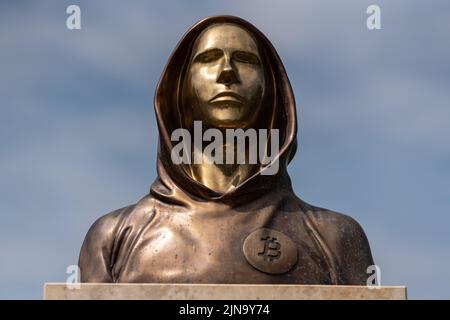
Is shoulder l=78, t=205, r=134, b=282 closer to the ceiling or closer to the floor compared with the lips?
closer to the floor

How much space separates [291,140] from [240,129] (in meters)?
0.40

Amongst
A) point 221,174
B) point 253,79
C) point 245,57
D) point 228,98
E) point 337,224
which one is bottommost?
point 337,224

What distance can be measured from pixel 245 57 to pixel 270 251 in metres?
1.65

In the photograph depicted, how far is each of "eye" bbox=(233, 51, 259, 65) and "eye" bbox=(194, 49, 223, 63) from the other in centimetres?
12

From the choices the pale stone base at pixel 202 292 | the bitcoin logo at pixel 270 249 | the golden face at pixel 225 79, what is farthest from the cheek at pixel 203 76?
the pale stone base at pixel 202 292

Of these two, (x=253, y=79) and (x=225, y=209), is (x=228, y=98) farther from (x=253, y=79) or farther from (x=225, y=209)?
(x=225, y=209)

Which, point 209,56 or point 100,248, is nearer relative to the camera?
point 100,248

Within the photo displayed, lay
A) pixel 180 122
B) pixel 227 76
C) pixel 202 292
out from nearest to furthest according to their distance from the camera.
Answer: pixel 202 292
pixel 227 76
pixel 180 122

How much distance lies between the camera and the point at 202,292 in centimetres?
725

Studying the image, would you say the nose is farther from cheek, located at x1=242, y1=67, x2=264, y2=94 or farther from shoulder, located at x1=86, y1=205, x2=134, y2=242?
shoulder, located at x1=86, y1=205, x2=134, y2=242

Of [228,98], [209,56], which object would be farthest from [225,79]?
[209,56]

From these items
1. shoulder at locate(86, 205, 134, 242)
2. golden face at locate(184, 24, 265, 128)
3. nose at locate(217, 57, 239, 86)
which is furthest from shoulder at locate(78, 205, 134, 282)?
nose at locate(217, 57, 239, 86)

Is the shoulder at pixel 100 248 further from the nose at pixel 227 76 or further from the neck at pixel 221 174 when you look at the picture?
the nose at pixel 227 76

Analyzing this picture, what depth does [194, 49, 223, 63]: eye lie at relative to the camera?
8.75 m
